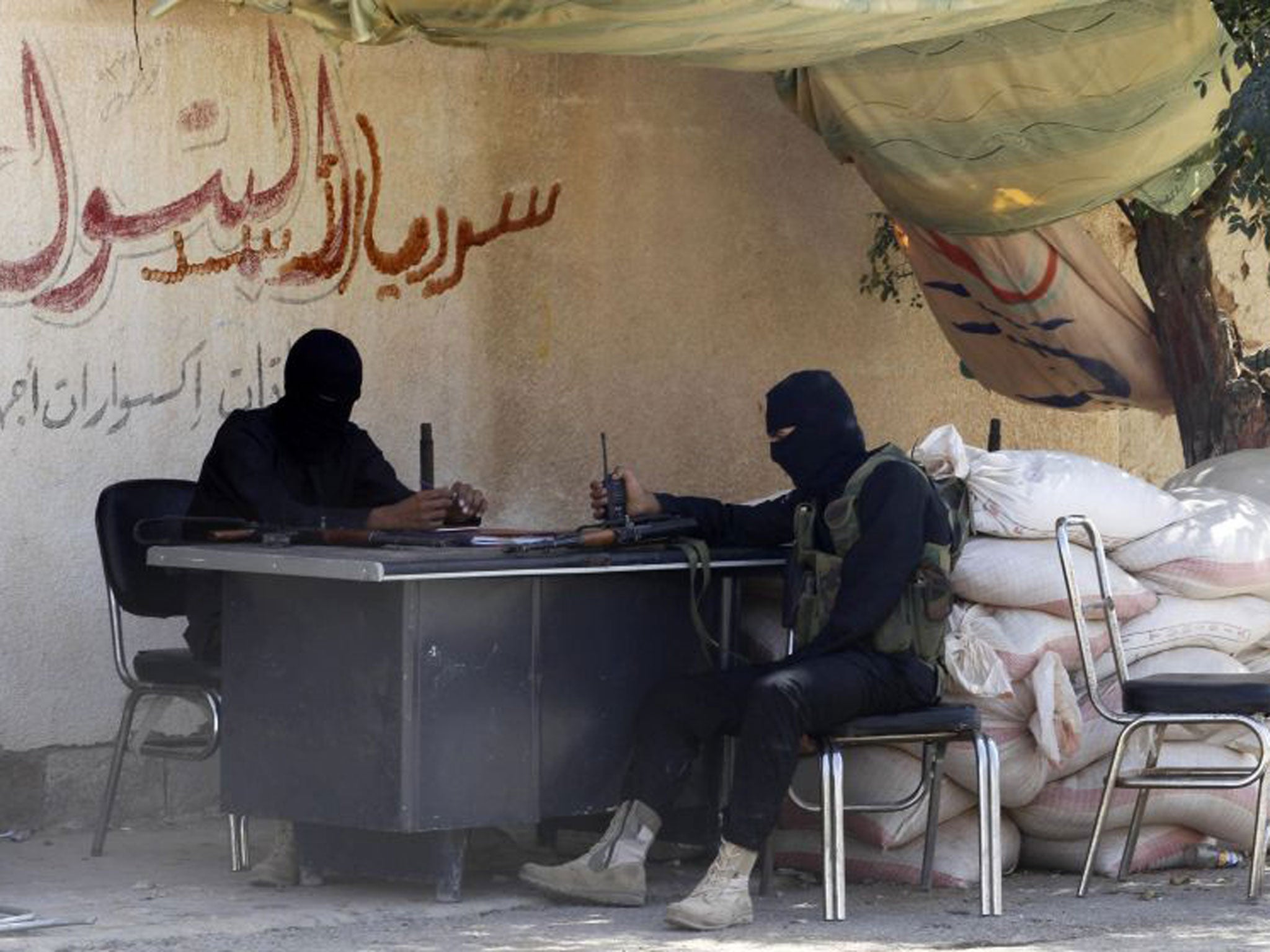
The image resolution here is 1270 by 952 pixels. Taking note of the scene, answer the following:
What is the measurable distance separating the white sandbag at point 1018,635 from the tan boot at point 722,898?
36.9 inches

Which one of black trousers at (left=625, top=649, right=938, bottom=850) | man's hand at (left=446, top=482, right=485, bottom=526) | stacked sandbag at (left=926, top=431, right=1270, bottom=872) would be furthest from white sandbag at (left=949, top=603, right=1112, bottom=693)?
man's hand at (left=446, top=482, right=485, bottom=526)

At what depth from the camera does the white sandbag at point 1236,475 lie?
786cm

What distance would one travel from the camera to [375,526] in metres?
6.97

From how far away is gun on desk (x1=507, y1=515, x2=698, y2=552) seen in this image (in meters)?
6.62

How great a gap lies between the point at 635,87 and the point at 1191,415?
227 cm

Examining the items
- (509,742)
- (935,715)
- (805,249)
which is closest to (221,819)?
(509,742)

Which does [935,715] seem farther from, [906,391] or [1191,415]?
[906,391]

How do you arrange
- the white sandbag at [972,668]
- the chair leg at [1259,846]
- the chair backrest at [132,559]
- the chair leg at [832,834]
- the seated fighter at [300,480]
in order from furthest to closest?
the chair backrest at [132,559], the seated fighter at [300,480], the white sandbag at [972,668], the chair leg at [1259,846], the chair leg at [832,834]

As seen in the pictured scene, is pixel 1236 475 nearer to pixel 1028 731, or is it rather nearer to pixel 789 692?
pixel 1028 731

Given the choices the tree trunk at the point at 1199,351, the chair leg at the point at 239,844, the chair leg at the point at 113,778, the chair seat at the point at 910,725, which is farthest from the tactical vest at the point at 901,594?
the tree trunk at the point at 1199,351

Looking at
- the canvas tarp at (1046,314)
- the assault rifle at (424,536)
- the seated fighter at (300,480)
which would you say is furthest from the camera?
the canvas tarp at (1046,314)

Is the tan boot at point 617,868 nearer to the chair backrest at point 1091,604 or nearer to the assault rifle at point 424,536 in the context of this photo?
the assault rifle at point 424,536

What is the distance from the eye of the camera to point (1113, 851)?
720 centimetres

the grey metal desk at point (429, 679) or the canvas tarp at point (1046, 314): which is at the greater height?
the canvas tarp at point (1046, 314)
